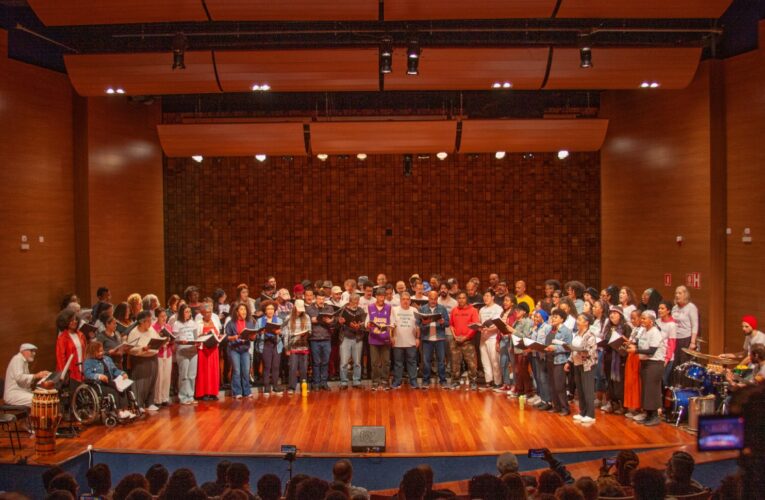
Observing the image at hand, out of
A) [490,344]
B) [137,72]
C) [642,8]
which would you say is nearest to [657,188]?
[642,8]

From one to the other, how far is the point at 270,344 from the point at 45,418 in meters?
3.38

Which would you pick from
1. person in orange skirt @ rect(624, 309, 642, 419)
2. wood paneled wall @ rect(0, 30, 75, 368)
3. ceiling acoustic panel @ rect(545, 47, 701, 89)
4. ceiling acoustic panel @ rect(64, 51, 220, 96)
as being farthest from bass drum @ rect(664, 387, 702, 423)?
wood paneled wall @ rect(0, 30, 75, 368)

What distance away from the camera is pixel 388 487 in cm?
755

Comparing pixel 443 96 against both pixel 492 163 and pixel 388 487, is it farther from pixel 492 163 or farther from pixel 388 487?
pixel 388 487

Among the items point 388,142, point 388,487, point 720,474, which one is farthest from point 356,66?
point 720,474

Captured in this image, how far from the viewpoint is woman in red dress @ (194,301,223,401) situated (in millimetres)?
10047

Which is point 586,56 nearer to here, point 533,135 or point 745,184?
point 745,184

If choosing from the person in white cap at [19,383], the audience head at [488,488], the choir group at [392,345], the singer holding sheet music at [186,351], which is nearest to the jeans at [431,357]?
the choir group at [392,345]

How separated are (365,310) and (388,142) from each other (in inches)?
147

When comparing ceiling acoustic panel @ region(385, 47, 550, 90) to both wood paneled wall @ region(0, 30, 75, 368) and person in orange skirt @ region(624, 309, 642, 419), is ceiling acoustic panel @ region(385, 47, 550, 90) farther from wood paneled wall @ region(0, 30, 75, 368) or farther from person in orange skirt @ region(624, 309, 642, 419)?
wood paneled wall @ region(0, 30, 75, 368)

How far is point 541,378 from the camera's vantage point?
380 inches

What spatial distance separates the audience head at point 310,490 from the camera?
4223 millimetres

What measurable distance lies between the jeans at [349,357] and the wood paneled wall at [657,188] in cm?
530

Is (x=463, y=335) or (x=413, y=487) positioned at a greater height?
(x=463, y=335)
